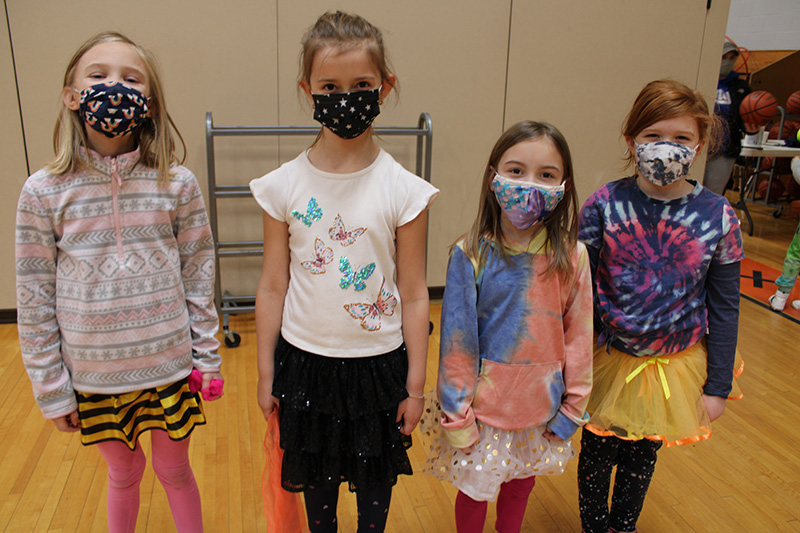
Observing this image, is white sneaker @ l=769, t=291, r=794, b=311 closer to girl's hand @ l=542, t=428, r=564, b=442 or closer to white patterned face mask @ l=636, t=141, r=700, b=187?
white patterned face mask @ l=636, t=141, r=700, b=187

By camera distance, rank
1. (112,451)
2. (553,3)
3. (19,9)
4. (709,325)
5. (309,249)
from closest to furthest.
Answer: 1. (309,249)
2. (112,451)
3. (709,325)
4. (19,9)
5. (553,3)

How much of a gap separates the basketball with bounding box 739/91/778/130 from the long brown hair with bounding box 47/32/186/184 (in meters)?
5.63

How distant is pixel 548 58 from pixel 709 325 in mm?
2460

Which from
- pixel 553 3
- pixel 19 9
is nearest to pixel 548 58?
pixel 553 3

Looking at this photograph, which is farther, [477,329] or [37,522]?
[37,522]

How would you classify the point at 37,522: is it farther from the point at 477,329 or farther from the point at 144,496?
the point at 477,329

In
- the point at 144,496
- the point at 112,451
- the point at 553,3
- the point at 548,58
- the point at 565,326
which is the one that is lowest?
the point at 144,496

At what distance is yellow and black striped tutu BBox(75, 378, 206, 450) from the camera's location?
139cm

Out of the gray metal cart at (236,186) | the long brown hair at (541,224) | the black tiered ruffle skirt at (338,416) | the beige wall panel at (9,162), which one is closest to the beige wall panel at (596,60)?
the gray metal cart at (236,186)

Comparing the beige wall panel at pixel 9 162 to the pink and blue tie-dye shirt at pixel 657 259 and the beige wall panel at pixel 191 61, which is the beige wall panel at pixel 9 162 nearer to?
the beige wall panel at pixel 191 61

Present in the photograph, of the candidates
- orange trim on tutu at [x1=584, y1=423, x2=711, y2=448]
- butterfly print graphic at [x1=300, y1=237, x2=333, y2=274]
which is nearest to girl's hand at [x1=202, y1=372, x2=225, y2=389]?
butterfly print graphic at [x1=300, y1=237, x2=333, y2=274]

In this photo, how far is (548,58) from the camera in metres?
3.59

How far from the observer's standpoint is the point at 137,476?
1.53m

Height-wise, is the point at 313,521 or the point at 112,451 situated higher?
the point at 112,451
